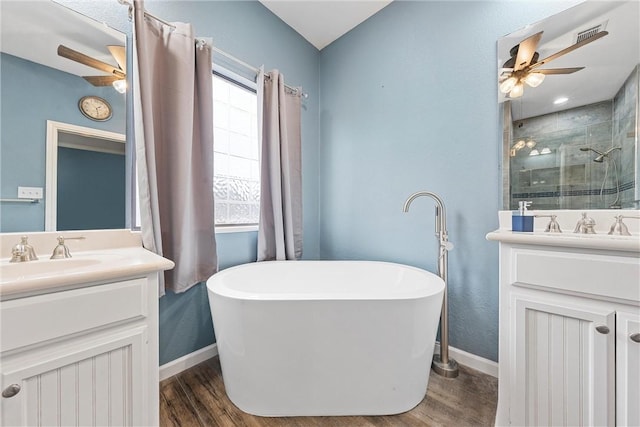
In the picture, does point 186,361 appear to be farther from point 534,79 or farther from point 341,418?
point 534,79

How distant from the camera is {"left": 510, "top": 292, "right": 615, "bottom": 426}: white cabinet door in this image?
80 centimetres

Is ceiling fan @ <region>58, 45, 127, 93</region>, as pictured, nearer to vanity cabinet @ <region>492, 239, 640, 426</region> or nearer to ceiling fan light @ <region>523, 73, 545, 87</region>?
vanity cabinet @ <region>492, 239, 640, 426</region>

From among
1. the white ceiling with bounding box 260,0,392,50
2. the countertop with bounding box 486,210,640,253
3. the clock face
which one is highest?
the white ceiling with bounding box 260,0,392,50

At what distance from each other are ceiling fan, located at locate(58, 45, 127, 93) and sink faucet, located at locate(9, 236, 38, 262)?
73 cm

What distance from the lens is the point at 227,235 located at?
1.72 m

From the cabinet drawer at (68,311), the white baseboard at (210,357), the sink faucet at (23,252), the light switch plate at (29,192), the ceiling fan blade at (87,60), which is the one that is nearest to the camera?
the cabinet drawer at (68,311)

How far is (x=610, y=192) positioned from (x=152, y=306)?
1884 mm

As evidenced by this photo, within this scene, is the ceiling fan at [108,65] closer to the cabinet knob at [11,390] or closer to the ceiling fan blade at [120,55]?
the ceiling fan blade at [120,55]

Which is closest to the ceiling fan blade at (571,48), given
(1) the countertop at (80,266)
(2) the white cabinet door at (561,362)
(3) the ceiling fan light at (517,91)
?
(3) the ceiling fan light at (517,91)

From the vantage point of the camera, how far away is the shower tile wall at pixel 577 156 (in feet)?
3.60

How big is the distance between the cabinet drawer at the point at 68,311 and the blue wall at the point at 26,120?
618mm

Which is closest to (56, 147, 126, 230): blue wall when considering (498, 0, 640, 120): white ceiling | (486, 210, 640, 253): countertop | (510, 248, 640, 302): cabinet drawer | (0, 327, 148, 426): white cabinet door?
(0, 327, 148, 426): white cabinet door

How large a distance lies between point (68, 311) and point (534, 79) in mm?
2132

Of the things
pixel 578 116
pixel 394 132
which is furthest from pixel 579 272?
pixel 394 132
